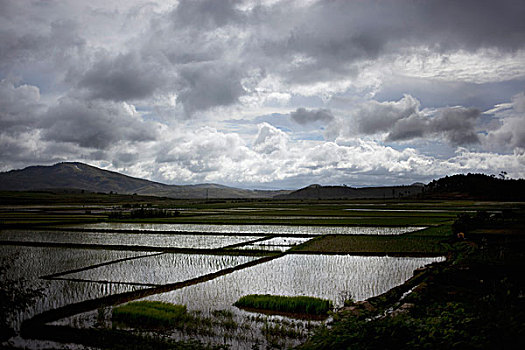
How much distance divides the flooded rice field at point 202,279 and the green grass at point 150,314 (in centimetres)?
26

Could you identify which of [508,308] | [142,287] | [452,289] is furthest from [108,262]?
[508,308]

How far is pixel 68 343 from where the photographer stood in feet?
24.3

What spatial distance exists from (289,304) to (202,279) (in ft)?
13.4

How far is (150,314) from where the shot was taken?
27.9 ft

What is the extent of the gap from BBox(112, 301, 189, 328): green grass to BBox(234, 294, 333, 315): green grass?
Answer: 1515mm

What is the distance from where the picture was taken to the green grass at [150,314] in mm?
8266

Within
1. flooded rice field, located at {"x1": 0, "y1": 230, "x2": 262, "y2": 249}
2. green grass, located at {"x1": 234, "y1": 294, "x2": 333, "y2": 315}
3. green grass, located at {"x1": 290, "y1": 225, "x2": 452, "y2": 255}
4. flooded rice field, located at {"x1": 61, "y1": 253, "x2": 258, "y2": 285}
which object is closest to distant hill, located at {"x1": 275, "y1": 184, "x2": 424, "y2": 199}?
flooded rice field, located at {"x1": 0, "y1": 230, "x2": 262, "y2": 249}

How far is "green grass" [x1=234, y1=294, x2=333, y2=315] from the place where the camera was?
29.3 ft

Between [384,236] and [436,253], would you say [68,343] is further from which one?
[384,236]

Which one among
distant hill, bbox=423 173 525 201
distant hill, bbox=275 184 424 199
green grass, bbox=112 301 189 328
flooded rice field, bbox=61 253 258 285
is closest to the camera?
green grass, bbox=112 301 189 328

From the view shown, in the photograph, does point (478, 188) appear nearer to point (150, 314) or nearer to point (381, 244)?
point (381, 244)

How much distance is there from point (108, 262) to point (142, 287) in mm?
4767

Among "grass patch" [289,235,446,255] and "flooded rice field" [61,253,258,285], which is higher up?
"grass patch" [289,235,446,255]

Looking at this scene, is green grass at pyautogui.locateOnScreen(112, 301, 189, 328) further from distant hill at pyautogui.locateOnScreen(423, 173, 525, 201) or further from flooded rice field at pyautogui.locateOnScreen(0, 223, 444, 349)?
distant hill at pyautogui.locateOnScreen(423, 173, 525, 201)
